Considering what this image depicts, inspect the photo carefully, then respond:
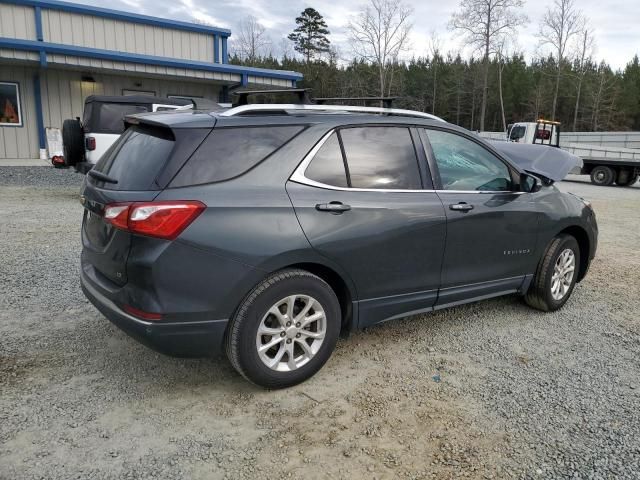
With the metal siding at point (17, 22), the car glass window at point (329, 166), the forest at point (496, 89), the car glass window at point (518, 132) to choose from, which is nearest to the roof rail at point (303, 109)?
the car glass window at point (329, 166)

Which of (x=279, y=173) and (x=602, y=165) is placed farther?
(x=602, y=165)

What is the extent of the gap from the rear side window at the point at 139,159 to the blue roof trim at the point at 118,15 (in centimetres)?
1553

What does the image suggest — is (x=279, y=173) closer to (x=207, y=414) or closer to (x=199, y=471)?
(x=207, y=414)

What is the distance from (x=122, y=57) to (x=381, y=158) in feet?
44.4

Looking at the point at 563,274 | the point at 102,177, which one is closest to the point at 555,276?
the point at 563,274

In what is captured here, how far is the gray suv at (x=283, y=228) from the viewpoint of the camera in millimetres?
2770

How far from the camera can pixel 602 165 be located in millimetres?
19688

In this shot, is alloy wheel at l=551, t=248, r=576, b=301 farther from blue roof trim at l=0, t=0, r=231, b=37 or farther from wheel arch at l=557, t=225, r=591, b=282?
blue roof trim at l=0, t=0, r=231, b=37

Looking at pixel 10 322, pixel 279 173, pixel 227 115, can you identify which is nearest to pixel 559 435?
pixel 279 173

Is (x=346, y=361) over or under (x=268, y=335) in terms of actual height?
under

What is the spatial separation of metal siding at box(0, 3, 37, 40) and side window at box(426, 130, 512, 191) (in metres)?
16.2

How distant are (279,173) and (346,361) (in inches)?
56.0

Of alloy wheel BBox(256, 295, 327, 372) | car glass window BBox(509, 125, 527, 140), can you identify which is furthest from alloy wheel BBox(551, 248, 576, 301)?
car glass window BBox(509, 125, 527, 140)

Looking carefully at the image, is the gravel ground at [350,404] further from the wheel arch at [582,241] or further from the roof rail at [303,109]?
the roof rail at [303,109]
